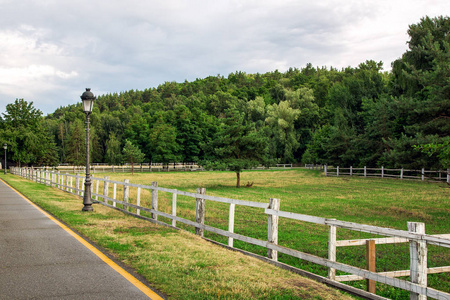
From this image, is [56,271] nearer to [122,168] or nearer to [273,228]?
[273,228]

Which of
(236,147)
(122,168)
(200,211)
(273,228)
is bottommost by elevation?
(122,168)

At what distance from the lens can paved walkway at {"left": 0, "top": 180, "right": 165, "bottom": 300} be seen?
5582 mm

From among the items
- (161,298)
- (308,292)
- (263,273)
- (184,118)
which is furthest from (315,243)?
(184,118)

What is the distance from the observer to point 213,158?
111 ft

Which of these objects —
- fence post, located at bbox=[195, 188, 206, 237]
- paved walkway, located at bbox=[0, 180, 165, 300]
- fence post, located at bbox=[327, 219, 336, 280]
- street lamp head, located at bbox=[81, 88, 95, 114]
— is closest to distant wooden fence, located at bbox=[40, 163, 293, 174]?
street lamp head, located at bbox=[81, 88, 95, 114]

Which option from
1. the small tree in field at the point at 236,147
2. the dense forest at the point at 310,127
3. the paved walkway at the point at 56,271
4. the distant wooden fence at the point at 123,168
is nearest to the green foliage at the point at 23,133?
the dense forest at the point at 310,127

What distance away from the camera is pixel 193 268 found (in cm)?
687

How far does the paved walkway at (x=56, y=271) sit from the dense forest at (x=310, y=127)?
13.2 metres

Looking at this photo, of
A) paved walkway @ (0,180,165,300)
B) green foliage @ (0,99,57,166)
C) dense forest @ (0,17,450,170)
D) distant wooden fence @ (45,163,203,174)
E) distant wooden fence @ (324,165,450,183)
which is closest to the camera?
paved walkway @ (0,180,165,300)

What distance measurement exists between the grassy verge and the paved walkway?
0.39 meters

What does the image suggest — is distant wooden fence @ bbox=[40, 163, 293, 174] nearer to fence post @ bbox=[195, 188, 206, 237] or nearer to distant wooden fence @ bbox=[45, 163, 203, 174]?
distant wooden fence @ bbox=[45, 163, 203, 174]

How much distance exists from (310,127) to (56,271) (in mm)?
99593

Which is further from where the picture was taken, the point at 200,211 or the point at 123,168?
the point at 123,168

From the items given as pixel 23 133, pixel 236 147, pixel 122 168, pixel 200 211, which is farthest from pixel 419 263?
pixel 122 168
